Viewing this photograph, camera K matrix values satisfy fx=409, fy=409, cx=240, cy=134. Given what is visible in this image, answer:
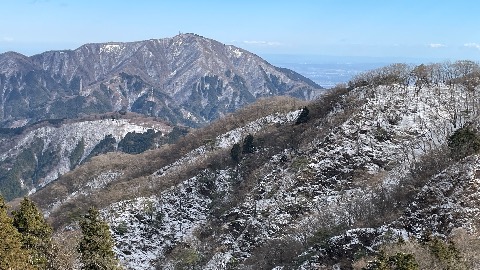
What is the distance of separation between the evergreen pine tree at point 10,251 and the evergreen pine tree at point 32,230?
4.07 metres

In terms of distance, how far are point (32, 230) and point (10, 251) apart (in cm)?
605

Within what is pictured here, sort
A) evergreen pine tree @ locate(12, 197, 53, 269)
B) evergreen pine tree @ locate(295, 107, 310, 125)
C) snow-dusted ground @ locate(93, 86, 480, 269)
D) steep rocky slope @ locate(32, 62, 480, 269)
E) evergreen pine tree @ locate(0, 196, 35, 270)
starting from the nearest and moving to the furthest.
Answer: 1. evergreen pine tree @ locate(0, 196, 35, 270)
2. evergreen pine tree @ locate(12, 197, 53, 269)
3. steep rocky slope @ locate(32, 62, 480, 269)
4. snow-dusted ground @ locate(93, 86, 480, 269)
5. evergreen pine tree @ locate(295, 107, 310, 125)

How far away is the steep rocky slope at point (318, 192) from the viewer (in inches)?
1603

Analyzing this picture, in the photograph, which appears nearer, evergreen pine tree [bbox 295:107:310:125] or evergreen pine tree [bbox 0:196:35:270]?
evergreen pine tree [bbox 0:196:35:270]

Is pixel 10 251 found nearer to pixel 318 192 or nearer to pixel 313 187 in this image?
pixel 318 192

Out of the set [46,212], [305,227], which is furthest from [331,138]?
[46,212]

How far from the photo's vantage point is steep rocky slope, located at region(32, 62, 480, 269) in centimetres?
4072

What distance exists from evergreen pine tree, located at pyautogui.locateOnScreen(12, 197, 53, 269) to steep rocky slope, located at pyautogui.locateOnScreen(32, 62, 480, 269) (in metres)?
24.2

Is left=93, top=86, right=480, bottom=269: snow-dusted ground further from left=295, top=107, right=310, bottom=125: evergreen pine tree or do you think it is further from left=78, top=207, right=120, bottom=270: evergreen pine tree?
left=78, top=207, right=120, bottom=270: evergreen pine tree

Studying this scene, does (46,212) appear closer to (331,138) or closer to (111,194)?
(111,194)

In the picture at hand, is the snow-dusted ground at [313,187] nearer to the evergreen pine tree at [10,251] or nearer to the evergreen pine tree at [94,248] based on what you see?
the evergreen pine tree at [94,248]

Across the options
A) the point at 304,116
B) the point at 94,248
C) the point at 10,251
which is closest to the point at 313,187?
the point at 304,116

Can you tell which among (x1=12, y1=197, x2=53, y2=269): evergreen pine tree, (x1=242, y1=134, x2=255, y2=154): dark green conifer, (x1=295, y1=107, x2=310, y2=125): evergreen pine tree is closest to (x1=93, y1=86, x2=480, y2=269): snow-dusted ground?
(x1=242, y1=134, x2=255, y2=154): dark green conifer

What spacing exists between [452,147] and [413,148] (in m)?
12.9
